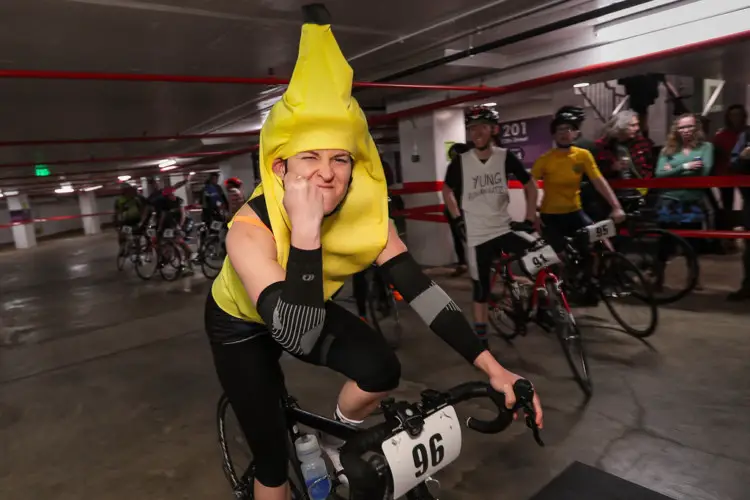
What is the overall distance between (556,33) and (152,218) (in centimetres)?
716

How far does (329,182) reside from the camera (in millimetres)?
1372

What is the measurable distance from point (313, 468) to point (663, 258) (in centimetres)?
432

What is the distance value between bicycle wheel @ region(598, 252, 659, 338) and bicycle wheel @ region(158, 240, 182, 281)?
6.75 meters

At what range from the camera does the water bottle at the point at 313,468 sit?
1.64m

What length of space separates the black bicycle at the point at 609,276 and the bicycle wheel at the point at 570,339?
87 centimetres

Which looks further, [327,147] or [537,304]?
[537,304]

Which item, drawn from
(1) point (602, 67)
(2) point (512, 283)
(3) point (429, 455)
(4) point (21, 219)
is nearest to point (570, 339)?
(2) point (512, 283)

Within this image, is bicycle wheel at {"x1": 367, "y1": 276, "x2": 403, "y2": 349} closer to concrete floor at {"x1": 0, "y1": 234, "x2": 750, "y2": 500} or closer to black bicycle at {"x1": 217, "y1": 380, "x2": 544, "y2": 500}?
concrete floor at {"x1": 0, "y1": 234, "x2": 750, "y2": 500}

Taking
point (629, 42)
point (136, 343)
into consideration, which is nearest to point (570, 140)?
point (629, 42)

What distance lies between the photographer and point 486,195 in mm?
3689

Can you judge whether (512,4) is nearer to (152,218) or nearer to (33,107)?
(33,107)

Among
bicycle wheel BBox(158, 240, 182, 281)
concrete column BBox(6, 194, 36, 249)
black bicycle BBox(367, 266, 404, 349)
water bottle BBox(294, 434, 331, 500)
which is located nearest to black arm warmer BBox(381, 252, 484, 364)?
water bottle BBox(294, 434, 331, 500)

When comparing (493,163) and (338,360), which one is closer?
(338,360)

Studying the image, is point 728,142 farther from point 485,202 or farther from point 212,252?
point 212,252
